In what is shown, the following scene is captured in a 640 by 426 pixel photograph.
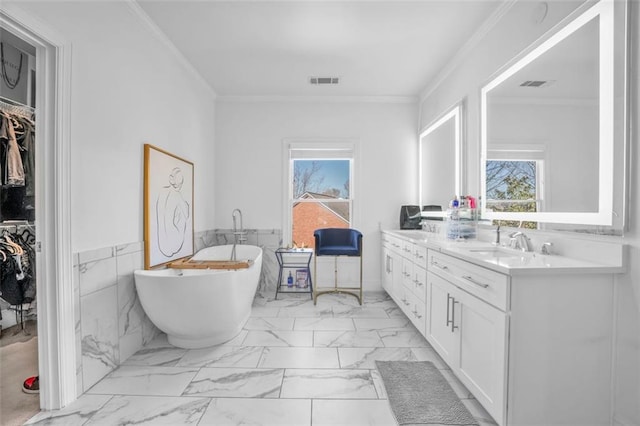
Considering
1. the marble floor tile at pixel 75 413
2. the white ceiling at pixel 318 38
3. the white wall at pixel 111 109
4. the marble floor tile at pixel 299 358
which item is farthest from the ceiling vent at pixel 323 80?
the marble floor tile at pixel 75 413

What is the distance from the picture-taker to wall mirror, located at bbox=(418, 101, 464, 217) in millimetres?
3281

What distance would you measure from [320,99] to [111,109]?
2.72 m

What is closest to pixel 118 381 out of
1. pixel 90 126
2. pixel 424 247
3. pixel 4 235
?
pixel 90 126

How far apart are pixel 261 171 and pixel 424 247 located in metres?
2.62

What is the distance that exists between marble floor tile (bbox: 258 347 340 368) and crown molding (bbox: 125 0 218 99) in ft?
9.46

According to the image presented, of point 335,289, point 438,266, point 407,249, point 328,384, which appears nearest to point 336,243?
point 335,289

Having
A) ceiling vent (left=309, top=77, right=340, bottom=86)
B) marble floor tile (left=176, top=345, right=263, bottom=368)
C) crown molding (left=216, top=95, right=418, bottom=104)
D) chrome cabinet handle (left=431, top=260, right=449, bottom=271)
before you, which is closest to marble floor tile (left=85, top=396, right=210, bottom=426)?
marble floor tile (left=176, top=345, right=263, bottom=368)

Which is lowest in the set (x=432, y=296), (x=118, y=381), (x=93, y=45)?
(x=118, y=381)

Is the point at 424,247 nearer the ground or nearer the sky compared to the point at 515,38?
nearer the ground

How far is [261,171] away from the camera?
445 cm

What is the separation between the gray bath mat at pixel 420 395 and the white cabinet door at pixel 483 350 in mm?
156

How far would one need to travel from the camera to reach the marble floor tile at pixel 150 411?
68.3 inches

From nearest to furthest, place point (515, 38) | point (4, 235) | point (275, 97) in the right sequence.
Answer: point (515, 38) → point (4, 235) → point (275, 97)

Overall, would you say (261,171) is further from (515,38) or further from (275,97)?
(515,38)
